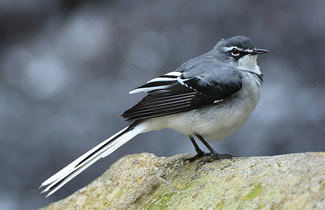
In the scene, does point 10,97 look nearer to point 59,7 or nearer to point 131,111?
point 59,7

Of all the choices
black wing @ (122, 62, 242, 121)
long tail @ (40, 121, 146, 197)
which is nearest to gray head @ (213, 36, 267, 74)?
black wing @ (122, 62, 242, 121)

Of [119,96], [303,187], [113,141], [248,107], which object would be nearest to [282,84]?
[119,96]

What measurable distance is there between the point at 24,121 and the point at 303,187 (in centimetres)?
780

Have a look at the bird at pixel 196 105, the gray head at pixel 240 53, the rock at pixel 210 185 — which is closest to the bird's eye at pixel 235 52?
the gray head at pixel 240 53

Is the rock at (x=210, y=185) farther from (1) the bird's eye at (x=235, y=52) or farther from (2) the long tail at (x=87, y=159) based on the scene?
(1) the bird's eye at (x=235, y=52)

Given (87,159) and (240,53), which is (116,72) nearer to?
(240,53)

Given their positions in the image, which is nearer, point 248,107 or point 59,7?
point 248,107

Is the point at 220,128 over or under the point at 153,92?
under

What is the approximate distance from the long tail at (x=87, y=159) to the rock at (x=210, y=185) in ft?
1.85

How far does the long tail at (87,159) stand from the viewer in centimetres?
486

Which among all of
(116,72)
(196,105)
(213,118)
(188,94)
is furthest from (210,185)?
(116,72)

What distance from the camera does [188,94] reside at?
5.20 m

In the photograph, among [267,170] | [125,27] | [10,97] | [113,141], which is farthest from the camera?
[125,27]

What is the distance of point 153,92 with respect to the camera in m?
5.30
